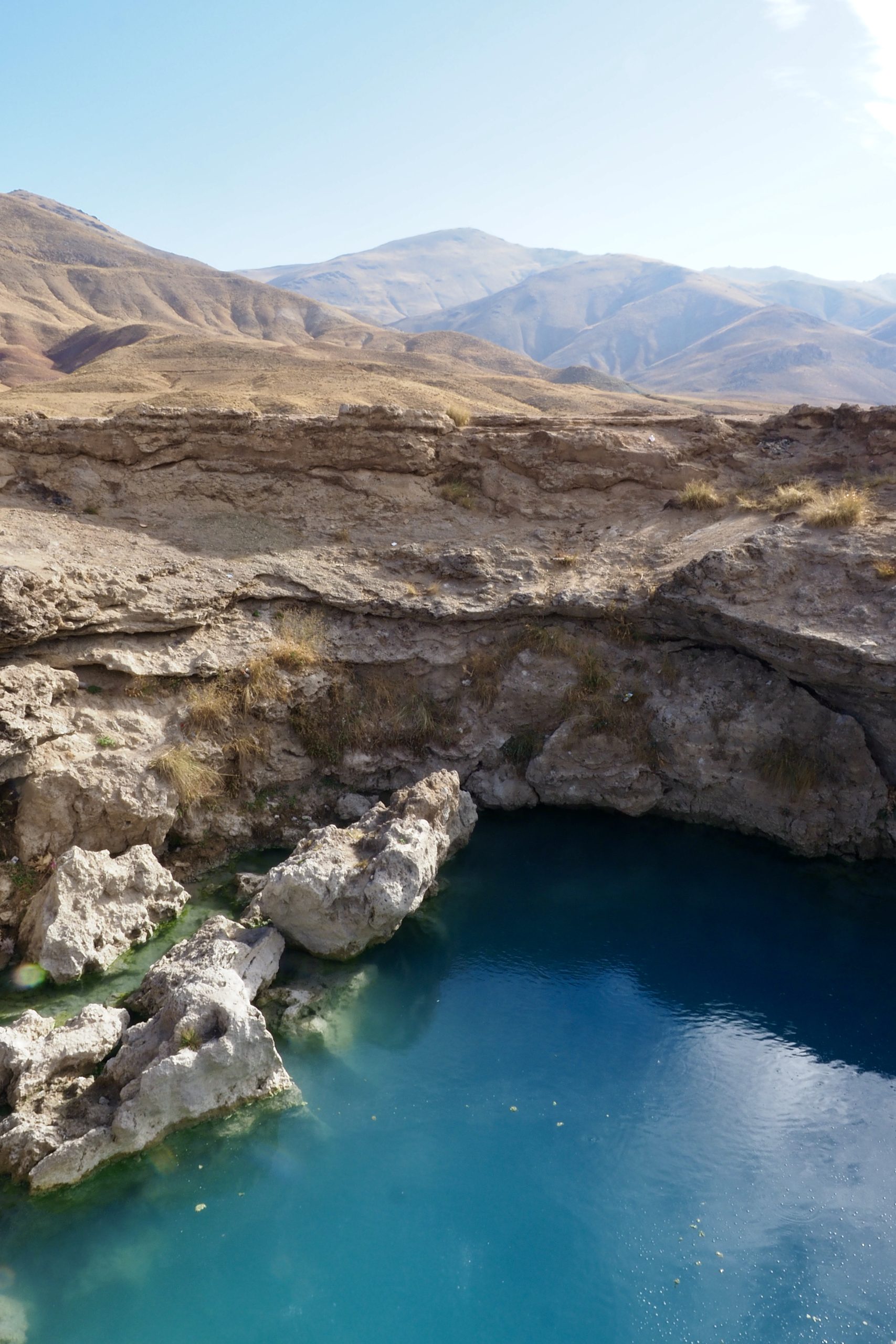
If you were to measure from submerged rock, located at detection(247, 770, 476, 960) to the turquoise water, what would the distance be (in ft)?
2.13

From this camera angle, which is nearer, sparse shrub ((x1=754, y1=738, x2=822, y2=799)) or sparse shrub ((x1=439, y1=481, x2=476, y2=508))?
sparse shrub ((x1=754, y1=738, x2=822, y2=799))

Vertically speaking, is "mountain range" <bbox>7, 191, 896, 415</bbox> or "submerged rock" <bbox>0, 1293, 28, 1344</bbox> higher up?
"mountain range" <bbox>7, 191, 896, 415</bbox>

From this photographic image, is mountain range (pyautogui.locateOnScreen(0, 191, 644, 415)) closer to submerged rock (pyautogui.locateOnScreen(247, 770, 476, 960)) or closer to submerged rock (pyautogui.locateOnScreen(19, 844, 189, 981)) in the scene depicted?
submerged rock (pyautogui.locateOnScreen(19, 844, 189, 981))

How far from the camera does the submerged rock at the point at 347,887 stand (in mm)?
8477

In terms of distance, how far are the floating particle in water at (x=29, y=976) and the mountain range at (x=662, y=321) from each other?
2467 inches

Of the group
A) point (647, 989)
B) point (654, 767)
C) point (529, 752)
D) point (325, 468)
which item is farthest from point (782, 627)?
point (325, 468)

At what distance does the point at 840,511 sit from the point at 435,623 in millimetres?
5681

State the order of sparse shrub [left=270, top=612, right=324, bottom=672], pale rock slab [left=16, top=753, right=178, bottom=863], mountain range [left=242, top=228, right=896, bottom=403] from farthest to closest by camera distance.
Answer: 1. mountain range [left=242, top=228, right=896, bottom=403]
2. sparse shrub [left=270, top=612, right=324, bottom=672]
3. pale rock slab [left=16, top=753, right=178, bottom=863]

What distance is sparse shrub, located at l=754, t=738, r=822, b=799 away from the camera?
10727 mm

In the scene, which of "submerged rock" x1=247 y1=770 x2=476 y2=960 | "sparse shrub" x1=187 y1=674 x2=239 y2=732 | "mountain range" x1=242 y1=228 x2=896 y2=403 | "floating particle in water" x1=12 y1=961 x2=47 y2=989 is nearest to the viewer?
"floating particle in water" x1=12 y1=961 x2=47 y2=989

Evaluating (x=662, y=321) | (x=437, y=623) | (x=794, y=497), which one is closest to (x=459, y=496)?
(x=437, y=623)

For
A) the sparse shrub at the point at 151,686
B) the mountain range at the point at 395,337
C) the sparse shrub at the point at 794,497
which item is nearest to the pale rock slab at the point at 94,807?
the sparse shrub at the point at 151,686

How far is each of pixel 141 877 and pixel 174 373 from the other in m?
21.4

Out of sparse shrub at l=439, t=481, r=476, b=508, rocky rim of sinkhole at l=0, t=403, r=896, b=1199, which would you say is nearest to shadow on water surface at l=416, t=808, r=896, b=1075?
rocky rim of sinkhole at l=0, t=403, r=896, b=1199
